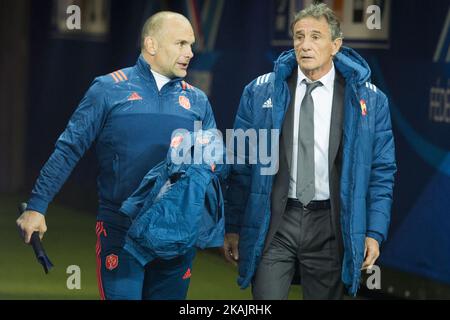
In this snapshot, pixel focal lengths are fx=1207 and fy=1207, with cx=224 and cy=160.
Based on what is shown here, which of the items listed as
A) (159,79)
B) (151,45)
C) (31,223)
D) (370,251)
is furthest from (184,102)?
(370,251)

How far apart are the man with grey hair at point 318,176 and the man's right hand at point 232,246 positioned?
7 cm

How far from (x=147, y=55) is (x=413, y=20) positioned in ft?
8.44

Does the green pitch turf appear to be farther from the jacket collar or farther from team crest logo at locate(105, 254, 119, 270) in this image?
the jacket collar

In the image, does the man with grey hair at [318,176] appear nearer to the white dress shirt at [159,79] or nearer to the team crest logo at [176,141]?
the team crest logo at [176,141]

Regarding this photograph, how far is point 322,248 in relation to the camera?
499 centimetres

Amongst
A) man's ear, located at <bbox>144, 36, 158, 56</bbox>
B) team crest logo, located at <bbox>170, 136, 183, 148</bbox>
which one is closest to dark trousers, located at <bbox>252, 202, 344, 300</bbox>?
team crest logo, located at <bbox>170, 136, 183, 148</bbox>

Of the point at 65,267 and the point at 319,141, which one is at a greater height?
the point at 319,141

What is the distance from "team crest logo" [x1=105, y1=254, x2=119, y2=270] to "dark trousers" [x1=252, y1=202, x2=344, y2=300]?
2.10 feet

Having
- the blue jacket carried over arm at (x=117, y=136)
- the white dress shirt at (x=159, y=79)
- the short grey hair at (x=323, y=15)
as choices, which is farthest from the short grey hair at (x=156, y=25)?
the short grey hair at (x=323, y=15)

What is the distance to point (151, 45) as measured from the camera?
5379mm

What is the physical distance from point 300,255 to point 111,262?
2.81ft

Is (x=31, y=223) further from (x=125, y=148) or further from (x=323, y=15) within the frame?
(x=323, y=15)
